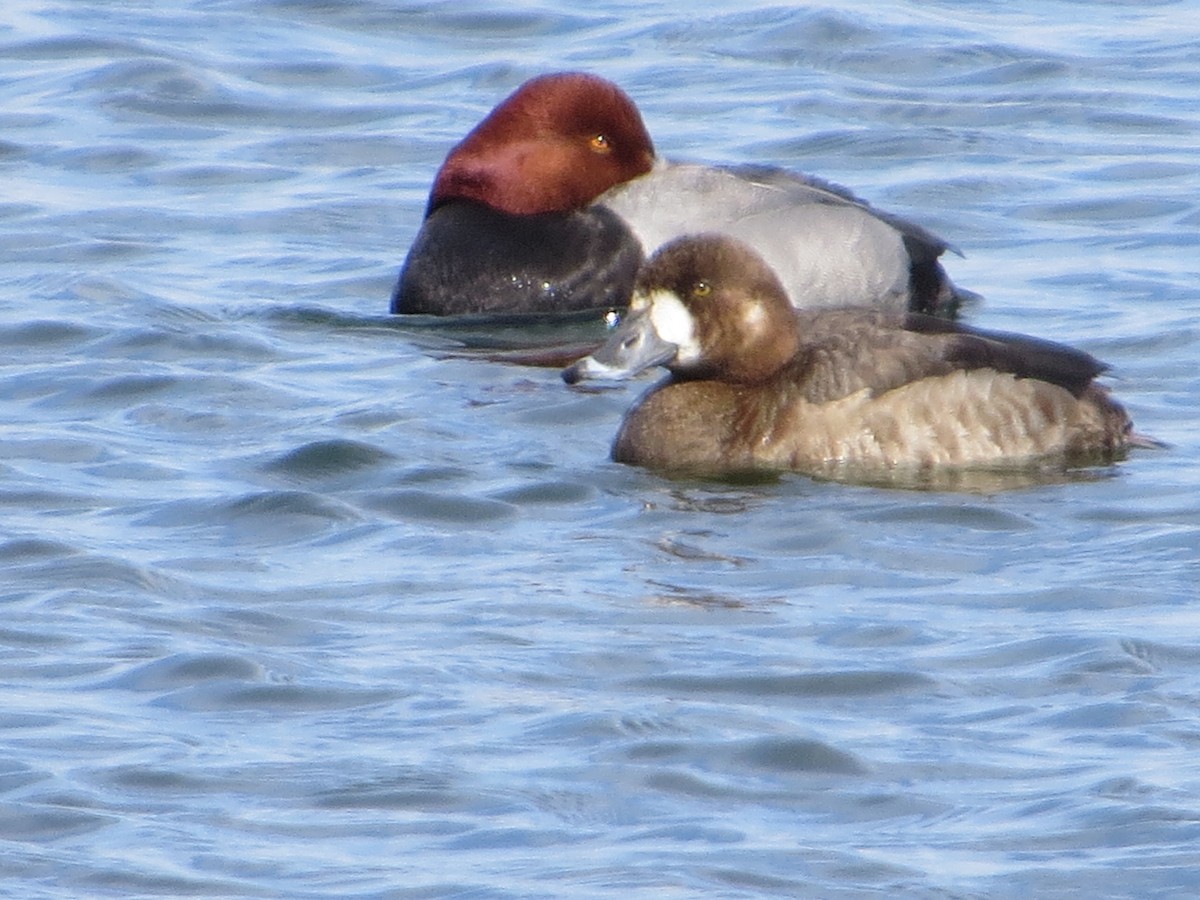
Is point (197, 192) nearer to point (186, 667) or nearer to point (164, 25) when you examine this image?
point (164, 25)

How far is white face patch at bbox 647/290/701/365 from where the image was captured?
8.24 metres

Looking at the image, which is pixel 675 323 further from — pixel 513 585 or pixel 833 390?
pixel 513 585

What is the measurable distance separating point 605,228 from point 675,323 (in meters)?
2.06

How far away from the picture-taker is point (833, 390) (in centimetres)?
798

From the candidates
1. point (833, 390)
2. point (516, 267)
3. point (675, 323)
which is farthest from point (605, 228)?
point (833, 390)

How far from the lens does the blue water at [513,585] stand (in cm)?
523

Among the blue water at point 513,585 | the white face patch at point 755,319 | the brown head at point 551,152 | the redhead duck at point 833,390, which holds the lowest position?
the blue water at point 513,585

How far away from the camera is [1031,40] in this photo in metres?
14.4

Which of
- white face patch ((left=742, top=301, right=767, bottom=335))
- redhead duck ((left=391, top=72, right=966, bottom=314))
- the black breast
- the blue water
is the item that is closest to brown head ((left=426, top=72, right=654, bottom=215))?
redhead duck ((left=391, top=72, right=966, bottom=314))

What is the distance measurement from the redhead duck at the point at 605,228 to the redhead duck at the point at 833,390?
1820 mm

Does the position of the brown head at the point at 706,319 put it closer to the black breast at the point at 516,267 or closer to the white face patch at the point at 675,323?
the white face patch at the point at 675,323

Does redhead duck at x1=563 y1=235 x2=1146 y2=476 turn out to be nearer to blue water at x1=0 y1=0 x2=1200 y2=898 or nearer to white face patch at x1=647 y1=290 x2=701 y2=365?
white face patch at x1=647 y1=290 x2=701 y2=365

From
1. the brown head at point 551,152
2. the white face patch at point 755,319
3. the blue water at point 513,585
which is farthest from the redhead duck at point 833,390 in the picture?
the brown head at point 551,152

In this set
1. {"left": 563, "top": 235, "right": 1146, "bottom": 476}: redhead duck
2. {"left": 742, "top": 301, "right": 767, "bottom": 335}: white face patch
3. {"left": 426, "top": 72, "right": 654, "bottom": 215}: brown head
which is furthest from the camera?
{"left": 426, "top": 72, "right": 654, "bottom": 215}: brown head
